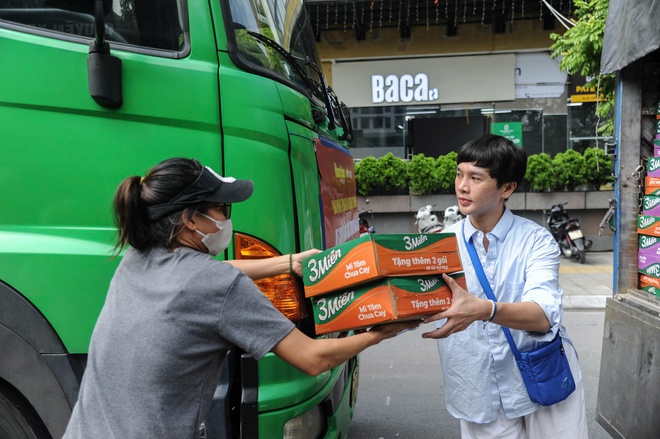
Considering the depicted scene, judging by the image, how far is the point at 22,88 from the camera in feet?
6.64

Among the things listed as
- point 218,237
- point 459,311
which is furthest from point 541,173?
point 218,237

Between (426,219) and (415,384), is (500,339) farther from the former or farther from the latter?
(426,219)

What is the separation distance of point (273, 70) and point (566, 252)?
357 inches

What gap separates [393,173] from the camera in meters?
11.4

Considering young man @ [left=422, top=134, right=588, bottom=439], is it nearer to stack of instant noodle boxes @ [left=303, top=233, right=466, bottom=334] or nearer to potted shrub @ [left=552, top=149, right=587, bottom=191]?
stack of instant noodle boxes @ [left=303, top=233, right=466, bottom=334]

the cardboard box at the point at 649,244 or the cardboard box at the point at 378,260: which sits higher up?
the cardboard box at the point at 378,260

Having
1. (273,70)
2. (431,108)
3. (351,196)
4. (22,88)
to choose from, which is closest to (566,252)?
(431,108)

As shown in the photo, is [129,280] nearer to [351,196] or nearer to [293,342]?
[293,342]

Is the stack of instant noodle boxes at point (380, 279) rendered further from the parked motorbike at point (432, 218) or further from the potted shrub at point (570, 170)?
the potted shrub at point (570, 170)

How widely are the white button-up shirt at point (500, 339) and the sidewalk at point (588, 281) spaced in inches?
220

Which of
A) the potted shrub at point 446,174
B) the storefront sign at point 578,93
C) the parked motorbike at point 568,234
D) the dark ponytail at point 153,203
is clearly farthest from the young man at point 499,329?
the storefront sign at point 578,93

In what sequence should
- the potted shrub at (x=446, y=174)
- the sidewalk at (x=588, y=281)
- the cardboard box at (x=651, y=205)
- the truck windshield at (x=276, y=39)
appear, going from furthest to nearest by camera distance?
the potted shrub at (x=446, y=174) → the sidewalk at (x=588, y=281) → the cardboard box at (x=651, y=205) → the truck windshield at (x=276, y=39)

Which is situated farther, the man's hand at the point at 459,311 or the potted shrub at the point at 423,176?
the potted shrub at the point at 423,176

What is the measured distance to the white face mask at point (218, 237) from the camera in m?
1.59
